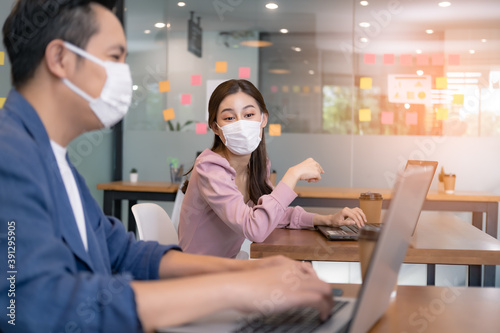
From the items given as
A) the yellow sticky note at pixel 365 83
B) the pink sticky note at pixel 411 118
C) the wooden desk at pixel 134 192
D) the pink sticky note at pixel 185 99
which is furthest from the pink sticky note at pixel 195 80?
the pink sticky note at pixel 411 118

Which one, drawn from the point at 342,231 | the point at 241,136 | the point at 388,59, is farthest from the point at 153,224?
the point at 388,59

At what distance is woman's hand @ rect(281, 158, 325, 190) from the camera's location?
1986mm

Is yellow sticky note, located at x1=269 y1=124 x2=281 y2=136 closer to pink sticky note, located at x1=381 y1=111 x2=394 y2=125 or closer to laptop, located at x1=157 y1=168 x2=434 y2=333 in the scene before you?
pink sticky note, located at x1=381 y1=111 x2=394 y2=125

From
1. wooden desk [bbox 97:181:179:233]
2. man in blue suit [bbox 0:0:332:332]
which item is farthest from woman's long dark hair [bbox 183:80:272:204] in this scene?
wooden desk [bbox 97:181:179:233]

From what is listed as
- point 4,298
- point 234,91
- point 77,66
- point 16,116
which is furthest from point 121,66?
point 234,91

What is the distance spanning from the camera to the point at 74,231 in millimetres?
951

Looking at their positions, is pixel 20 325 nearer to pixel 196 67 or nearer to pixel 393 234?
pixel 393 234

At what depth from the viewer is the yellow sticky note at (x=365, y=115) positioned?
452 centimetres

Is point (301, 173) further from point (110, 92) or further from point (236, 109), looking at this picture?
point (110, 92)

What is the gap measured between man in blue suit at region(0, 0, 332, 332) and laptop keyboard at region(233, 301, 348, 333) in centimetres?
4

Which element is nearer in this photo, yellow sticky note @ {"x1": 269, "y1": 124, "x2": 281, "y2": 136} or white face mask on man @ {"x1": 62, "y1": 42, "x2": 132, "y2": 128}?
white face mask on man @ {"x1": 62, "y1": 42, "x2": 132, "y2": 128}

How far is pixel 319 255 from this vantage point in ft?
5.60

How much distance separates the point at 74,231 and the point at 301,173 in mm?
1195

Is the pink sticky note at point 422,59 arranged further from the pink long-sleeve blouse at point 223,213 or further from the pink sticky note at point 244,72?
the pink long-sleeve blouse at point 223,213
